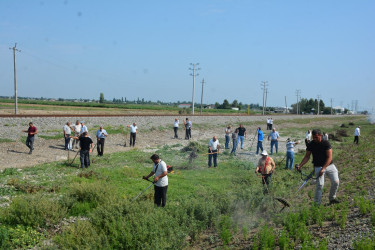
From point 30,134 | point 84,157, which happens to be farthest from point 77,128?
point 84,157

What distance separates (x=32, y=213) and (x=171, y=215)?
11.4 ft

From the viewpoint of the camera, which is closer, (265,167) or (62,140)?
(265,167)

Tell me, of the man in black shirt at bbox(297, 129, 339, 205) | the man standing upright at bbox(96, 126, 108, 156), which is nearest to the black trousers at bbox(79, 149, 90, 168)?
the man standing upright at bbox(96, 126, 108, 156)

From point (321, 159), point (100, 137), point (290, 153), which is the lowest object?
point (290, 153)

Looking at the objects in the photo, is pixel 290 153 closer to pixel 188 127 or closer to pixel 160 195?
pixel 160 195

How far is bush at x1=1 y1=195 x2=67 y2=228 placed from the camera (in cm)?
852

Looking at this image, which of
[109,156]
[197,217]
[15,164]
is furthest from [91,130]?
[197,217]

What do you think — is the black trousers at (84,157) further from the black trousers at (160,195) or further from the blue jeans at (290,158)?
the blue jeans at (290,158)

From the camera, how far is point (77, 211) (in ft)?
32.0

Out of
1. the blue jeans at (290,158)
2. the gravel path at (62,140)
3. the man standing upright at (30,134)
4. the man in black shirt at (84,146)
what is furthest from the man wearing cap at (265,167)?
the man standing upright at (30,134)

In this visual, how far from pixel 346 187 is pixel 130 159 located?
37.0 feet

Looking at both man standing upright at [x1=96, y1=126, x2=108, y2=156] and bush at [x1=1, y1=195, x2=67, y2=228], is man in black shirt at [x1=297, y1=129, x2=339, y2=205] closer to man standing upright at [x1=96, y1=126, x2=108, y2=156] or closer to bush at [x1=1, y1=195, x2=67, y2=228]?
bush at [x1=1, y1=195, x2=67, y2=228]

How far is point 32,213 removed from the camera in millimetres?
8508

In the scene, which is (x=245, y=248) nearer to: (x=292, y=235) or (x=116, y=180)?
(x=292, y=235)
